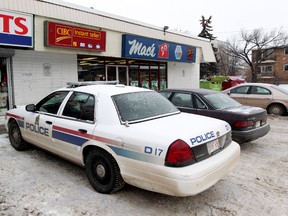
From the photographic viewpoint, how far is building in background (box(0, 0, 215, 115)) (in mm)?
8438

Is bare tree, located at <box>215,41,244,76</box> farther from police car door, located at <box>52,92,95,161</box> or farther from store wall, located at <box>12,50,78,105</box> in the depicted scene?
police car door, located at <box>52,92,95,161</box>

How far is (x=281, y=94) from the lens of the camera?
10.8 m

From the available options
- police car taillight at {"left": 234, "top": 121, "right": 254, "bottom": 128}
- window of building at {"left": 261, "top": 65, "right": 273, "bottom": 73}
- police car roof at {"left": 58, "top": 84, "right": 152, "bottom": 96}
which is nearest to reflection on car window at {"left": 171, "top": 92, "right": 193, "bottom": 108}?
police car taillight at {"left": 234, "top": 121, "right": 254, "bottom": 128}

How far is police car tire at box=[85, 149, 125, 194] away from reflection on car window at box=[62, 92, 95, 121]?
577 mm

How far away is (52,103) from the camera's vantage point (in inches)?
193

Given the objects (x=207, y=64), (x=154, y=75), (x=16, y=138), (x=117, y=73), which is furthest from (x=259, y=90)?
(x=207, y=64)

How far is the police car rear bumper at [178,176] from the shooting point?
3.06 metres

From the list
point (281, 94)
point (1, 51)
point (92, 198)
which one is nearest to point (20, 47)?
point (1, 51)

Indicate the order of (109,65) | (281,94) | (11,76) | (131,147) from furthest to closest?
(109,65) → (281,94) → (11,76) → (131,147)

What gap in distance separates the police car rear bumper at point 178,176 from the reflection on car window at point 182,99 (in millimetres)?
3239

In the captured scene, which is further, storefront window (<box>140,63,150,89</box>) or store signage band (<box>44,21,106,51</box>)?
storefront window (<box>140,63,150,89</box>)

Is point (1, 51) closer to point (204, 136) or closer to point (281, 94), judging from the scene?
point (204, 136)

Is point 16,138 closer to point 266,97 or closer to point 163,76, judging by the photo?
point 266,97

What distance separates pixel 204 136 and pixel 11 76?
7.96 metres
